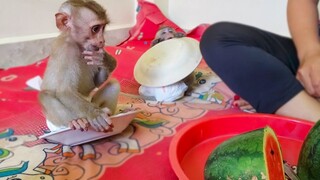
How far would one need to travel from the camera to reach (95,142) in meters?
0.60

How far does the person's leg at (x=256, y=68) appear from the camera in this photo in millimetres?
589

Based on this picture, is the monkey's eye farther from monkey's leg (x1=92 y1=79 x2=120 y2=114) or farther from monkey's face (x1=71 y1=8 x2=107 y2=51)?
monkey's leg (x1=92 y1=79 x2=120 y2=114)

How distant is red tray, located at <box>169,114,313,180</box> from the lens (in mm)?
496

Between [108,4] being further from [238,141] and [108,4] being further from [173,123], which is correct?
[238,141]

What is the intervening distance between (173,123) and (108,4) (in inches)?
33.0

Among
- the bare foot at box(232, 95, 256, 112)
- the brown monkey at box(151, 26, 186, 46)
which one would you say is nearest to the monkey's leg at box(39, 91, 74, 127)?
the bare foot at box(232, 95, 256, 112)

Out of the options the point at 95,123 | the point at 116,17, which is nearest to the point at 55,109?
the point at 95,123

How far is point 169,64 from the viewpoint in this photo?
33.3 inches

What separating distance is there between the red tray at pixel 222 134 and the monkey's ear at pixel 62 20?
0.85ft

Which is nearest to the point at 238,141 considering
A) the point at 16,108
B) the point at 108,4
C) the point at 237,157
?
the point at 237,157

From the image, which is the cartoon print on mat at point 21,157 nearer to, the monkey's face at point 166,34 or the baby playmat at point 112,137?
A: the baby playmat at point 112,137

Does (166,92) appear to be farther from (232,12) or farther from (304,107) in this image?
(232,12)

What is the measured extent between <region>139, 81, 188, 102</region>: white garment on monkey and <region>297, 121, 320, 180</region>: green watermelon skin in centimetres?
47

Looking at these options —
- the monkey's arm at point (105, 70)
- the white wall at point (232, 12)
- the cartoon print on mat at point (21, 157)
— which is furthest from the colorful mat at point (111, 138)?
the white wall at point (232, 12)
